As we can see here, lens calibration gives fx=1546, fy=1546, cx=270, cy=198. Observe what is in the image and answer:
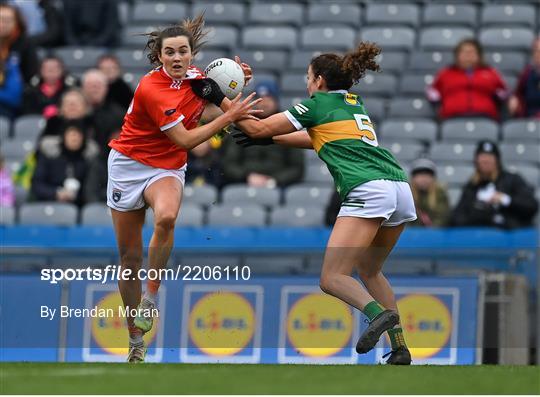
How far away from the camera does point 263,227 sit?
13.1 m

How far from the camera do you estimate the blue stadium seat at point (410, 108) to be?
51.6 feet

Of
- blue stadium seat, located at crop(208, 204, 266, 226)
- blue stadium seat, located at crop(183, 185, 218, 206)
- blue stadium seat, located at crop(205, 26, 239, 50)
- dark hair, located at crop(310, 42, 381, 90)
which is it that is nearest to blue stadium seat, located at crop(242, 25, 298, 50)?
blue stadium seat, located at crop(205, 26, 239, 50)

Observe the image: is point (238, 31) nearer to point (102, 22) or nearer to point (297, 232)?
point (102, 22)

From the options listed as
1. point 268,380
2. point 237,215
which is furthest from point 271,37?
point 268,380

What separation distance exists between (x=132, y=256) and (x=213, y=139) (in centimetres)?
380

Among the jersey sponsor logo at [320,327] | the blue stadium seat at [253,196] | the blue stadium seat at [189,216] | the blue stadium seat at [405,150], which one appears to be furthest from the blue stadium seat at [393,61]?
the jersey sponsor logo at [320,327]

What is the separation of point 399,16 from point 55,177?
464cm

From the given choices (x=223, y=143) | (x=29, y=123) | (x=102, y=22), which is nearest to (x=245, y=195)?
(x=223, y=143)

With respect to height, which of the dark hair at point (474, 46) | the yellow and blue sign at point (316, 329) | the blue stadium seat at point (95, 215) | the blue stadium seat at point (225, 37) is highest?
the dark hair at point (474, 46)

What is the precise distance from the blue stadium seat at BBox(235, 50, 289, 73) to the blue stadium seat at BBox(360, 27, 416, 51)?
0.90 metres

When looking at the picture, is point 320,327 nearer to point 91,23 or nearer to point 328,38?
point 328,38

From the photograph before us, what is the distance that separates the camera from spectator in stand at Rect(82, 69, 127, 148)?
15.1m

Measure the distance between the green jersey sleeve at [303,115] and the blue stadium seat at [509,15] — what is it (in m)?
7.62

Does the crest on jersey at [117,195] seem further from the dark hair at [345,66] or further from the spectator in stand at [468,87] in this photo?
the spectator in stand at [468,87]
